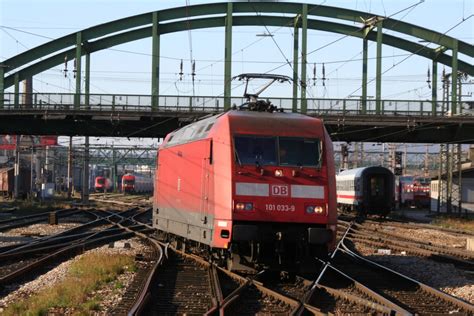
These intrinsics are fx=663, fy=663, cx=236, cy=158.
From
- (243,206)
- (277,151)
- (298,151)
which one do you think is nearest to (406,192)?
(298,151)

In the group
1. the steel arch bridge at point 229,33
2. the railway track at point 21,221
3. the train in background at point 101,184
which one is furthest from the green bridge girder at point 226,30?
the train in background at point 101,184

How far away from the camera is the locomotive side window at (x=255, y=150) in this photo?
12.7m

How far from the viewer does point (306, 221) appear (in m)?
12.5

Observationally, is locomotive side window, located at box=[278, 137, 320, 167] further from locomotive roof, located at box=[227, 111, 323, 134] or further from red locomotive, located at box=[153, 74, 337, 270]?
locomotive roof, located at box=[227, 111, 323, 134]

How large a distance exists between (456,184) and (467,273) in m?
42.2

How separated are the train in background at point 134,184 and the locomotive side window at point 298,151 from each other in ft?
285

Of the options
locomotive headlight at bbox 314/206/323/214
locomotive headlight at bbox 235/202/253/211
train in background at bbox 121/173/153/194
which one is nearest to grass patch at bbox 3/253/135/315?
locomotive headlight at bbox 235/202/253/211

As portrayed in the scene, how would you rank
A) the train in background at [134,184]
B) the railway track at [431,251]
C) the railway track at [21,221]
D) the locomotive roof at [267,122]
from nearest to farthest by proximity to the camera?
the locomotive roof at [267,122] → the railway track at [431,251] → the railway track at [21,221] → the train in background at [134,184]

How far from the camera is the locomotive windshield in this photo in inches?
503

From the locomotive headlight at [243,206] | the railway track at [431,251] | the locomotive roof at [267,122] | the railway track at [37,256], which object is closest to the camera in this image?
the locomotive headlight at [243,206]

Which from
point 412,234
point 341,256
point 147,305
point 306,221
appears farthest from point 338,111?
point 147,305

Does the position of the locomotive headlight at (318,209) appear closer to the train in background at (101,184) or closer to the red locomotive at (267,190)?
the red locomotive at (267,190)

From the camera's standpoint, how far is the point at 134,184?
9962cm

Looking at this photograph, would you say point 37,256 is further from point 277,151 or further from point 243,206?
point 277,151
